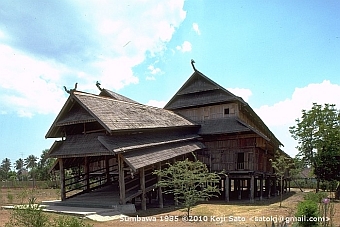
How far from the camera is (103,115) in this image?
51.1ft

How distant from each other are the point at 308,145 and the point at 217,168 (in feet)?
28.3

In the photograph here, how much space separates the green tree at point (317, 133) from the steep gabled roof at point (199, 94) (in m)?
6.42

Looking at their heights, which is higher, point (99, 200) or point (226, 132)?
point (226, 132)

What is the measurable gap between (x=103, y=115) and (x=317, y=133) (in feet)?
58.2

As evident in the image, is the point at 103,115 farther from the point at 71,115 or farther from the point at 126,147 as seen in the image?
the point at 71,115

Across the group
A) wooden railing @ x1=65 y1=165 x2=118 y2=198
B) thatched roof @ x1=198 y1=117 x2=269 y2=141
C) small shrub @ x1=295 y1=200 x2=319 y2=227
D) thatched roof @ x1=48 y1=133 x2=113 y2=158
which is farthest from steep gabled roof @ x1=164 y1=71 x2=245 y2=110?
small shrub @ x1=295 y1=200 x2=319 y2=227

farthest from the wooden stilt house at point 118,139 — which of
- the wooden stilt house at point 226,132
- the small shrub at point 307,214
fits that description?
the small shrub at point 307,214

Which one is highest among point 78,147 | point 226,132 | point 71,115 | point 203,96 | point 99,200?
point 203,96

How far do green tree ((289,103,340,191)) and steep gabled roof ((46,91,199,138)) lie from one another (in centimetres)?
1289

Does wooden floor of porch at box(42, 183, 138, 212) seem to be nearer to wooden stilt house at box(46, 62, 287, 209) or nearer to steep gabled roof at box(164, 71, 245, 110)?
wooden stilt house at box(46, 62, 287, 209)

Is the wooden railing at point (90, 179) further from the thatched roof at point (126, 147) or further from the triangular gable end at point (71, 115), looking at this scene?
the triangular gable end at point (71, 115)

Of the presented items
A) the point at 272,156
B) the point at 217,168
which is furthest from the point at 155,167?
the point at 272,156

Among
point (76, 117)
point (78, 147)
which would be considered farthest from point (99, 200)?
point (76, 117)

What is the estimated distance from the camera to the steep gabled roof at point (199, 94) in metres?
24.9
